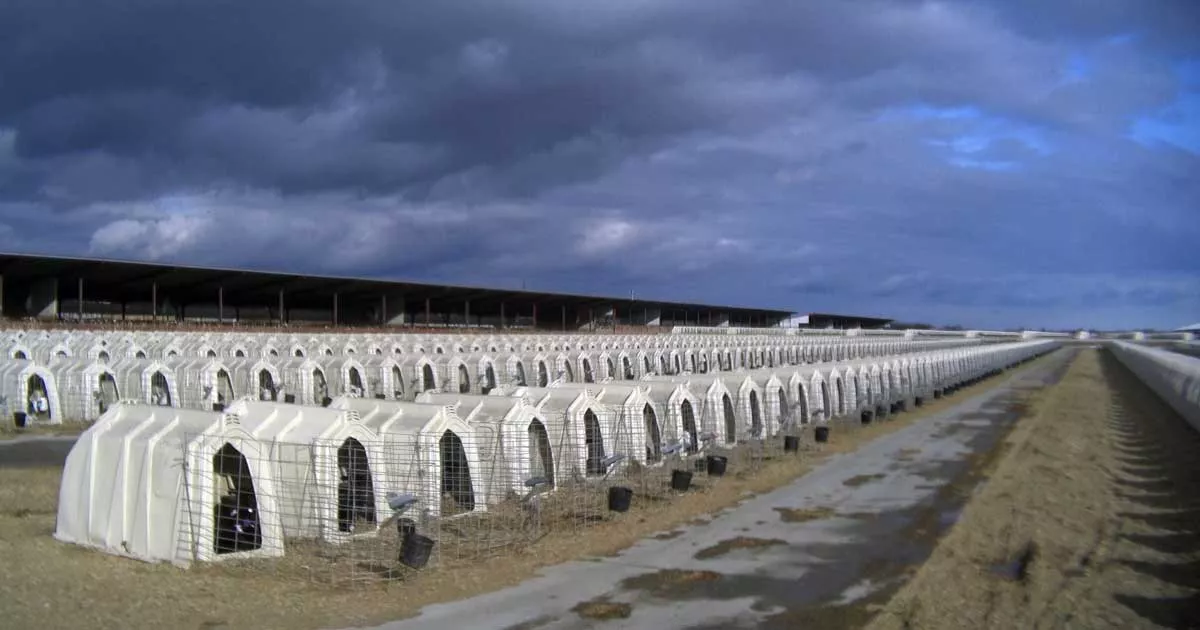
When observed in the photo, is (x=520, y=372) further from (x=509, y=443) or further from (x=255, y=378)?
(x=509, y=443)

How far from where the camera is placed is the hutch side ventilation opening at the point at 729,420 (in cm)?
2525

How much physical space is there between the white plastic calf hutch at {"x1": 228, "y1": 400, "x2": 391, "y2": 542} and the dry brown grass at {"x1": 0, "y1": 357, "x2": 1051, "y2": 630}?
63 cm

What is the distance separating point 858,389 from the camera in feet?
119

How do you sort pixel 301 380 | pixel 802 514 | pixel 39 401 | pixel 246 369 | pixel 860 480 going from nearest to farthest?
1. pixel 802 514
2. pixel 860 480
3. pixel 39 401
4. pixel 246 369
5. pixel 301 380

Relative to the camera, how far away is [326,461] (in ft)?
44.5

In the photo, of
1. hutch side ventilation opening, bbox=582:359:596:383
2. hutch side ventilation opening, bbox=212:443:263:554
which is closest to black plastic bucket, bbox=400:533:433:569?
hutch side ventilation opening, bbox=212:443:263:554

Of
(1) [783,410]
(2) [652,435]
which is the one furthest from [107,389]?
(1) [783,410]

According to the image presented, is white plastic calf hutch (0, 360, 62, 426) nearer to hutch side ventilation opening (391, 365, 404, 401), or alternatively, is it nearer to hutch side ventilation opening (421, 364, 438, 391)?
hutch side ventilation opening (391, 365, 404, 401)

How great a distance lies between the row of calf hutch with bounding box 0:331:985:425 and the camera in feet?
95.1

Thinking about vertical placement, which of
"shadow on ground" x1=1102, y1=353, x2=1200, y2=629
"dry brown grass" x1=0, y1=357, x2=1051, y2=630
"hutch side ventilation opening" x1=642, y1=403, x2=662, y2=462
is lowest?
"shadow on ground" x1=1102, y1=353, x2=1200, y2=629

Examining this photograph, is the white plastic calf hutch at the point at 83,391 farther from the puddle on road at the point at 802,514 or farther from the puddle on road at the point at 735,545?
the puddle on road at the point at 735,545

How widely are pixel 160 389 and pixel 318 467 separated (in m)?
19.8

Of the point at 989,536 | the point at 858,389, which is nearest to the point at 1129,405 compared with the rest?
the point at 858,389

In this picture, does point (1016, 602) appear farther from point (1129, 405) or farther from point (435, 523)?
point (1129, 405)
